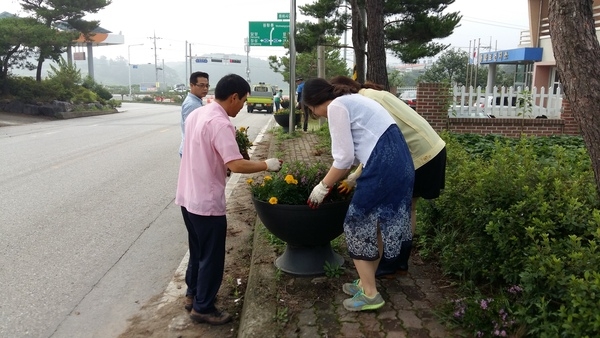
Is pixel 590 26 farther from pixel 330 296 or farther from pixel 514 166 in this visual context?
pixel 330 296

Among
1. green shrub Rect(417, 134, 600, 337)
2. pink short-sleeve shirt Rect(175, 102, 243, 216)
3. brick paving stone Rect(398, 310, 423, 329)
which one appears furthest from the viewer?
pink short-sleeve shirt Rect(175, 102, 243, 216)

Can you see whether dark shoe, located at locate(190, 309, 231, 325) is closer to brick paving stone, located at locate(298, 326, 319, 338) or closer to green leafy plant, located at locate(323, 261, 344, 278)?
brick paving stone, located at locate(298, 326, 319, 338)

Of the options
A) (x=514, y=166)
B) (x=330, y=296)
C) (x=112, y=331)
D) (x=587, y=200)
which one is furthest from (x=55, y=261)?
(x=587, y=200)

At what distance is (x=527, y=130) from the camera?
1109cm

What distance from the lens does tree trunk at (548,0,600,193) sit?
2914 millimetres

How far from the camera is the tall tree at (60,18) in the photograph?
2700cm

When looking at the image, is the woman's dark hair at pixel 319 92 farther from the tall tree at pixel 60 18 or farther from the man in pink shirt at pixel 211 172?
the tall tree at pixel 60 18

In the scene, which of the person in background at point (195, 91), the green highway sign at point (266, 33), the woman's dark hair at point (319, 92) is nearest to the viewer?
the woman's dark hair at point (319, 92)

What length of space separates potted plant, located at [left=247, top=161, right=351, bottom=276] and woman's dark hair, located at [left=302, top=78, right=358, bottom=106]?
0.67 m

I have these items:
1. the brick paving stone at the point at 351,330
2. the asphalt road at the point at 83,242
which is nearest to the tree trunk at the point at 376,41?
the asphalt road at the point at 83,242

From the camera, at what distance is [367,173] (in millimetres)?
3074

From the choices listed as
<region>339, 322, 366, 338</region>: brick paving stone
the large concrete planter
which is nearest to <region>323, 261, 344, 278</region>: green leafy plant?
the large concrete planter

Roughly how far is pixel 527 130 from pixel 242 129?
26.7 feet

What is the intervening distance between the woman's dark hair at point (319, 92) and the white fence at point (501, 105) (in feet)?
27.3
